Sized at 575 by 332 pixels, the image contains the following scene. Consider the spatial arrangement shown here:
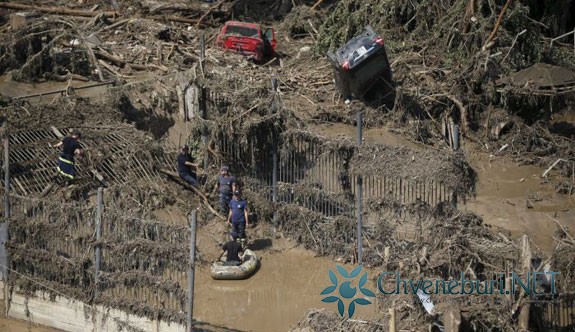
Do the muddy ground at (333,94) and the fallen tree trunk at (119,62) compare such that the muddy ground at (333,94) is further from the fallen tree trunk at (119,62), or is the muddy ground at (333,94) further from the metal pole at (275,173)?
the metal pole at (275,173)

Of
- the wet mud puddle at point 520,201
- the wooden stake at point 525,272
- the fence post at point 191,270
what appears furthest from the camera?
the wet mud puddle at point 520,201

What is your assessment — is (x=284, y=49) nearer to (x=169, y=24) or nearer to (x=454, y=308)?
(x=169, y=24)

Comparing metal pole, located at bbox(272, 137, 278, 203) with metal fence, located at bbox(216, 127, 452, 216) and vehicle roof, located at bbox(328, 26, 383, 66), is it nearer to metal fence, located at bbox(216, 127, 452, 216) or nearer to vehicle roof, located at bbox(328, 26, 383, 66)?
metal fence, located at bbox(216, 127, 452, 216)

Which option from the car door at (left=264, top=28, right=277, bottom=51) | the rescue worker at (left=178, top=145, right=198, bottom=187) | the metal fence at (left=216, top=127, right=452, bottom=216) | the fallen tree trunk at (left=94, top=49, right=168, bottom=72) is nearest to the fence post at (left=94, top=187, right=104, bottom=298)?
the rescue worker at (left=178, top=145, right=198, bottom=187)

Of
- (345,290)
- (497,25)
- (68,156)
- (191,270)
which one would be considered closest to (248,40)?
(497,25)

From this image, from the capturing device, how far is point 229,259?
804 inches

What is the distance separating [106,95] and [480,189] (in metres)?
8.90

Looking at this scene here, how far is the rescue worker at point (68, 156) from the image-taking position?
22.1 m

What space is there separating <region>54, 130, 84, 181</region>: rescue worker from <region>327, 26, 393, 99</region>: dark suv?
700cm

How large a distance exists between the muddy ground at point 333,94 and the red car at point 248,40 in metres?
0.44

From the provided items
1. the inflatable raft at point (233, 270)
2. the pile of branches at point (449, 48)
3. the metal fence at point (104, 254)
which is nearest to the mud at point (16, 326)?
the metal fence at point (104, 254)

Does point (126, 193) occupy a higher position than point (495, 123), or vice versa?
point (495, 123)

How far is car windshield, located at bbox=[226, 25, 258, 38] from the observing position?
31188mm

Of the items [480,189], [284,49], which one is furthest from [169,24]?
[480,189]
